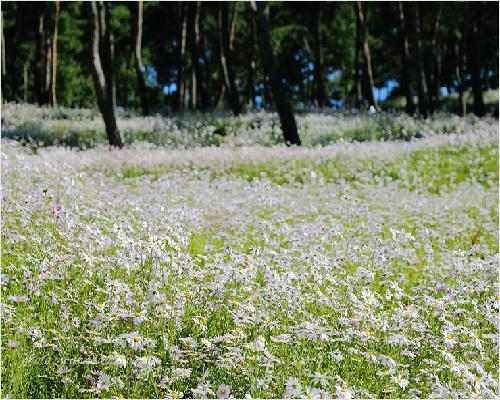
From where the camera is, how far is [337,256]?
5.71m

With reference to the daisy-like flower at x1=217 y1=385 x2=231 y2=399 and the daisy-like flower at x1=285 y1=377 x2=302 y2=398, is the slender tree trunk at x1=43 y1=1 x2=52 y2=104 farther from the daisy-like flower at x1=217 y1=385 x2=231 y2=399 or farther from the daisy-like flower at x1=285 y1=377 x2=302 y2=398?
the daisy-like flower at x1=285 y1=377 x2=302 y2=398

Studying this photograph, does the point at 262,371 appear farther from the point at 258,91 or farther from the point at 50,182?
the point at 258,91

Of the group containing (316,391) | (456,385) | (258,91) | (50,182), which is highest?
(258,91)

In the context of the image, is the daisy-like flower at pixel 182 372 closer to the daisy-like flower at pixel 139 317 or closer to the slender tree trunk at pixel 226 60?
the daisy-like flower at pixel 139 317

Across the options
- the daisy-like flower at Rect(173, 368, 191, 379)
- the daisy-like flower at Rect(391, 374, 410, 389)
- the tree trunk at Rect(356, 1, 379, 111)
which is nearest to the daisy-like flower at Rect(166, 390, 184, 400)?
the daisy-like flower at Rect(173, 368, 191, 379)

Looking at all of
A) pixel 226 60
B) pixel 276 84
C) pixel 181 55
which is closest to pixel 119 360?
pixel 276 84

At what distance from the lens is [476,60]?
24.3 m

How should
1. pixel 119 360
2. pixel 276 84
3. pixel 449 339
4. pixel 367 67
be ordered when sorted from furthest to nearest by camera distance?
pixel 367 67
pixel 276 84
pixel 449 339
pixel 119 360

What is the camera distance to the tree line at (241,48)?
24359mm

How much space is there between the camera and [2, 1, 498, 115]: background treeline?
28219 millimetres

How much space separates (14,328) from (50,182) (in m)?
4.84

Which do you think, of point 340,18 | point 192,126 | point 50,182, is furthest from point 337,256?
point 340,18

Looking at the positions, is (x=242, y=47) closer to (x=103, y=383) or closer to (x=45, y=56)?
(x=45, y=56)

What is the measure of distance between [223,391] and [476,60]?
78.8 feet
